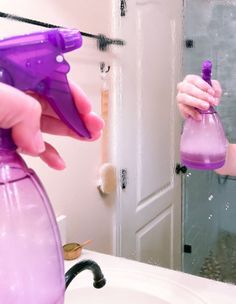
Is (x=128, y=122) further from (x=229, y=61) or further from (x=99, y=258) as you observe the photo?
(x=99, y=258)

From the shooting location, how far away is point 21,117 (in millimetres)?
264

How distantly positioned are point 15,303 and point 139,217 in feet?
3.88

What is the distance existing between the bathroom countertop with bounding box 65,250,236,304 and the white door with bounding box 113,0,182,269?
0.45 metres

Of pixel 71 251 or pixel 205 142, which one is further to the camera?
pixel 71 251

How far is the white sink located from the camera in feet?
2.54

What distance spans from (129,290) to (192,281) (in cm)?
15

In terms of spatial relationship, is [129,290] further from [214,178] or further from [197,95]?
[214,178]

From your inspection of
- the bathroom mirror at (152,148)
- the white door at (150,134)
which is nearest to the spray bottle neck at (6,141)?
the bathroom mirror at (152,148)

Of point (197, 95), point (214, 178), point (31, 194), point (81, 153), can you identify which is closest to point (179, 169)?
point (214, 178)

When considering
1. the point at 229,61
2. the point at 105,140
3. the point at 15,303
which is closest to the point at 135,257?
the point at 105,140

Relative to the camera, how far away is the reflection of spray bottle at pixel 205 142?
0.71 metres

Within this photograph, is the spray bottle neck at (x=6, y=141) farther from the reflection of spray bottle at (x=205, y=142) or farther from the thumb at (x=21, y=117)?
the reflection of spray bottle at (x=205, y=142)

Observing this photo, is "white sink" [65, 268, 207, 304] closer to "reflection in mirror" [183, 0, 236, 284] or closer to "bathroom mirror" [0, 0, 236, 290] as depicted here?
"bathroom mirror" [0, 0, 236, 290]

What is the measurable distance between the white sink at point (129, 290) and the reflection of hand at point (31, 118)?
21.9 inches
